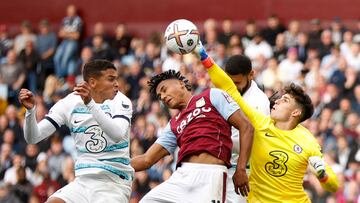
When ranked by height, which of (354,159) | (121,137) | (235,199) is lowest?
(354,159)

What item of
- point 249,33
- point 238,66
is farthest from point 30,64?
point 238,66

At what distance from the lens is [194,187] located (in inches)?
416

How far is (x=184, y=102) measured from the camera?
10953 mm

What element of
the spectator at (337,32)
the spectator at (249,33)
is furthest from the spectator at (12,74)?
the spectator at (337,32)

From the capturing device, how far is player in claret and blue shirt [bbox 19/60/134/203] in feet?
37.6

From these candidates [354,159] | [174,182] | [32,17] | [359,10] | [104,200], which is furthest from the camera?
[32,17]

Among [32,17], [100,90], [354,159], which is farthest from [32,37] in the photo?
[100,90]

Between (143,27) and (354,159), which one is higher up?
(143,27)

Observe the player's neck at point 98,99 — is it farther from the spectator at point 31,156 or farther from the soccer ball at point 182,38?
the spectator at point 31,156

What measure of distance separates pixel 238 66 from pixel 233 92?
84 cm

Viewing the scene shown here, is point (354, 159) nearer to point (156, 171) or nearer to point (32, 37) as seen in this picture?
point (156, 171)

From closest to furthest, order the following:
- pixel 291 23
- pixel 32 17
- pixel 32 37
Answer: pixel 291 23 → pixel 32 37 → pixel 32 17

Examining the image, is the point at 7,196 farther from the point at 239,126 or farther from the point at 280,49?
the point at 239,126

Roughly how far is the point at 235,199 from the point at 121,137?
1377 millimetres
